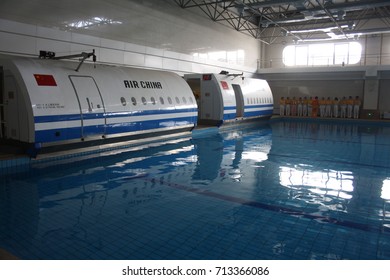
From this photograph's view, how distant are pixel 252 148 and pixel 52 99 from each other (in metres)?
6.74

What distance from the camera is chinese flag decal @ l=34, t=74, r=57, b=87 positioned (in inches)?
351

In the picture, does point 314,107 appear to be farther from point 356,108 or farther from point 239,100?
point 239,100

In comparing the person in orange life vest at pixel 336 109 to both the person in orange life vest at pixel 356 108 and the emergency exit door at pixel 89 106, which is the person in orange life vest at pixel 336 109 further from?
the emergency exit door at pixel 89 106

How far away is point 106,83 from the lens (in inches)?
433

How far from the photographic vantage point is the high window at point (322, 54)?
27.2m

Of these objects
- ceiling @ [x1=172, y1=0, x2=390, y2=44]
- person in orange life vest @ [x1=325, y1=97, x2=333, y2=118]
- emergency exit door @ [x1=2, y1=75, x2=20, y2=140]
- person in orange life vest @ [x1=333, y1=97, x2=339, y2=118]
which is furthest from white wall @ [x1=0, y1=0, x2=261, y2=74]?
person in orange life vest @ [x1=333, y1=97, x2=339, y2=118]

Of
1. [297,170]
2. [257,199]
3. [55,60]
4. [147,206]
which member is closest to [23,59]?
[55,60]

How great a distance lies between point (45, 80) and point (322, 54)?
24.5 m

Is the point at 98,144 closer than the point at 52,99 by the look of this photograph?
No

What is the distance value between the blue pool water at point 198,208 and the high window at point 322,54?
19.5 meters

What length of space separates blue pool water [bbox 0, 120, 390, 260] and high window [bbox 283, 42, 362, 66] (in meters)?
19.5

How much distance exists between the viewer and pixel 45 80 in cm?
909

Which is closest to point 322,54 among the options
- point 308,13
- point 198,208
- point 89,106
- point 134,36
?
point 308,13

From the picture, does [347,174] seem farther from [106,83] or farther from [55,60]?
[55,60]
